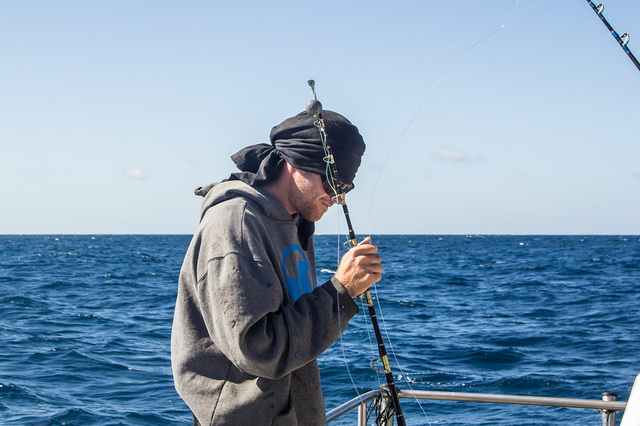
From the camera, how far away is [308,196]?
2307 mm

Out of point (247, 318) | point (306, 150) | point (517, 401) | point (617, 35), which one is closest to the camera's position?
point (247, 318)

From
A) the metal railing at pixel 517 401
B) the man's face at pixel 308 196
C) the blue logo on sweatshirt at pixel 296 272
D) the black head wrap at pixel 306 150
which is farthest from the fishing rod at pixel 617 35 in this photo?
the blue logo on sweatshirt at pixel 296 272

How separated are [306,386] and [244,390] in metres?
0.26

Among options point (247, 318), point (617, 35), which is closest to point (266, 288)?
point (247, 318)

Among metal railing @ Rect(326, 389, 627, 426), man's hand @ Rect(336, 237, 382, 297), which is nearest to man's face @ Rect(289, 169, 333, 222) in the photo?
man's hand @ Rect(336, 237, 382, 297)

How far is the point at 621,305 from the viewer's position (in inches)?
806

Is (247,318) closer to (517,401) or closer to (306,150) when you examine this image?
(306,150)

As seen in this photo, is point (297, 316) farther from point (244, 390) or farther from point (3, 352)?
point (3, 352)

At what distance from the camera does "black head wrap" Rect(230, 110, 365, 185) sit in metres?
2.25

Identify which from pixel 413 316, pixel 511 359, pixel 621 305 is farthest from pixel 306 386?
pixel 621 305

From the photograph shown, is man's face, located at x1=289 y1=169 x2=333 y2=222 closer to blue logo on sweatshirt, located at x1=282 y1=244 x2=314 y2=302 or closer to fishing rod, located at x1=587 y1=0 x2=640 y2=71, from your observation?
blue logo on sweatshirt, located at x1=282 y1=244 x2=314 y2=302

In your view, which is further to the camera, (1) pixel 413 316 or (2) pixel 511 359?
(1) pixel 413 316

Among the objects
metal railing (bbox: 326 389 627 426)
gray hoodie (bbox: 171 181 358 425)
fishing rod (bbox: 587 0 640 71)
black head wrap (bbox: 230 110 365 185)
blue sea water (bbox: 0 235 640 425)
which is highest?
fishing rod (bbox: 587 0 640 71)

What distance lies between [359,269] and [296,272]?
10.2 inches
